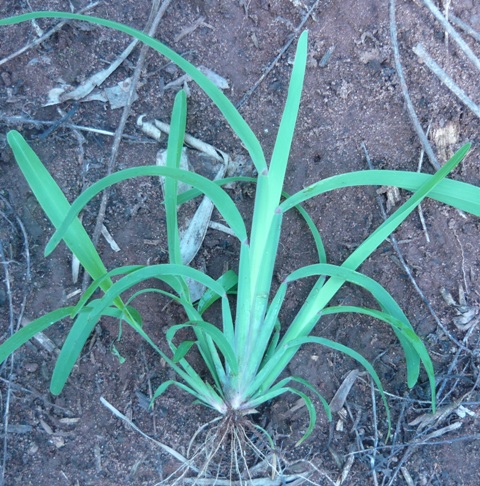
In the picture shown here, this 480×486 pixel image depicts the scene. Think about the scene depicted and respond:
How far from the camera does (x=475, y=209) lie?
1.17m

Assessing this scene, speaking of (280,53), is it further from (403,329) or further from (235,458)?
(235,458)

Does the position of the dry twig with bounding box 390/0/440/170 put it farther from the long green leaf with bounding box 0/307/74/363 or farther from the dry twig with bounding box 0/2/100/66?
the long green leaf with bounding box 0/307/74/363

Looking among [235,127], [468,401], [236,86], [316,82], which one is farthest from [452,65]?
[468,401]

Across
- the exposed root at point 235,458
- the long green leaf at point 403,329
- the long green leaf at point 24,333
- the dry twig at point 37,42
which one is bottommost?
the exposed root at point 235,458

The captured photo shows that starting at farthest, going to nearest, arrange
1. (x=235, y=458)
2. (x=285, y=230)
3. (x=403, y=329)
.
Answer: (x=285, y=230), (x=235, y=458), (x=403, y=329)

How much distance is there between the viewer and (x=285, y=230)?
4.58ft

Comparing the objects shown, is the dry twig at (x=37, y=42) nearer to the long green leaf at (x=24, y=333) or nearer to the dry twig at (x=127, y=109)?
the dry twig at (x=127, y=109)

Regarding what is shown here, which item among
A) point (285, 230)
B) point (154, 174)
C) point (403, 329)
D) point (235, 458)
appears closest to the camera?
point (154, 174)

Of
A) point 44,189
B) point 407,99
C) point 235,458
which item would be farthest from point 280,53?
point 235,458

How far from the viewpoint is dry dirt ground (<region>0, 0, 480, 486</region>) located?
1313 mm

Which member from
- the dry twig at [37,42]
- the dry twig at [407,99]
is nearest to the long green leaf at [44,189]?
the dry twig at [37,42]

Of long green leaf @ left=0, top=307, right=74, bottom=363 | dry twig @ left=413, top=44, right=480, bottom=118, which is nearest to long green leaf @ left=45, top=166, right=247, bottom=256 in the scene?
long green leaf @ left=0, top=307, right=74, bottom=363

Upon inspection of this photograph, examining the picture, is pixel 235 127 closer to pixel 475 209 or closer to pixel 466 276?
pixel 475 209

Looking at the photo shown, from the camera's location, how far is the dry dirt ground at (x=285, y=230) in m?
1.31
